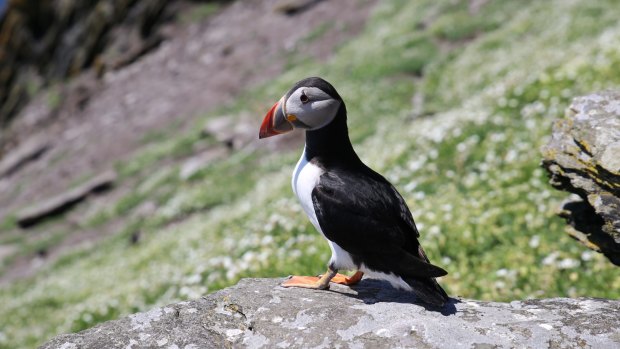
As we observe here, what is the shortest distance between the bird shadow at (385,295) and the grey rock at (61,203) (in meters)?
23.4

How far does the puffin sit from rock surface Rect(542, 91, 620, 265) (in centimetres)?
184

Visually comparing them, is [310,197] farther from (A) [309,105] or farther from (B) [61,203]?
(B) [61,203]

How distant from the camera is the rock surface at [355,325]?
14.9 ft

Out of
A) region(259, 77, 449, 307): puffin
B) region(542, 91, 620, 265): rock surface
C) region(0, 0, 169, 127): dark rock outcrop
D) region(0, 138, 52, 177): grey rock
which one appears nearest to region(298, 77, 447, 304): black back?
region(259, 77, 449, 307): puffin

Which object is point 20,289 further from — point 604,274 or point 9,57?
point 9,57

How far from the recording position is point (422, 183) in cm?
1262

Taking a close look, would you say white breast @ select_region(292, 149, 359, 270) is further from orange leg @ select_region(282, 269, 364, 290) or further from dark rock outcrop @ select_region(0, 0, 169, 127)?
dark rock outcrop @ select_region(0, 0, 169, 127)

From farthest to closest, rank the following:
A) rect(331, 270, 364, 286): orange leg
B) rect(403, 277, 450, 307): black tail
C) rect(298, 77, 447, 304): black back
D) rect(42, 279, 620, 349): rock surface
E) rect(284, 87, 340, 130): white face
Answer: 1. rect(331, 270, 364, 286): orange leg
2. rect(284, 87, 340, 130): white face
3. rect(298, 77, 447, 304): black back
4. rect(403, 277, 450, 307): black tail
5. rect(42, 279, 620, 349): rock surface

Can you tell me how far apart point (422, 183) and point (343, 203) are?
737 cm

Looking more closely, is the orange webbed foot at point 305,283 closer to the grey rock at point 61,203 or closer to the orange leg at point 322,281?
the orange leg at point 322,281

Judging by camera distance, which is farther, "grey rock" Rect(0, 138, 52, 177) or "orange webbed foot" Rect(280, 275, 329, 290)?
"grey rock" Rect(0, 138, 52, 177)

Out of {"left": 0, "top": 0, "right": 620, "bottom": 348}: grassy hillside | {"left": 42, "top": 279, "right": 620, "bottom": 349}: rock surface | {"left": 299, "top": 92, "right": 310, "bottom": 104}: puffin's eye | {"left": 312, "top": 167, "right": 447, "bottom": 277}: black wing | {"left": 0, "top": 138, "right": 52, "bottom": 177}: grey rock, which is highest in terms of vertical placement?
{"left": 299, "top": 92, "right": 310, "bottom": 104}: puffin's eye

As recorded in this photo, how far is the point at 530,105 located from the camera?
1440 centimetres

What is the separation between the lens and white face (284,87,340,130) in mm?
5613
